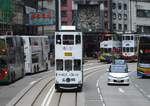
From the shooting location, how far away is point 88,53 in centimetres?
12000

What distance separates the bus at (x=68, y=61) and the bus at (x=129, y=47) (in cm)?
5179

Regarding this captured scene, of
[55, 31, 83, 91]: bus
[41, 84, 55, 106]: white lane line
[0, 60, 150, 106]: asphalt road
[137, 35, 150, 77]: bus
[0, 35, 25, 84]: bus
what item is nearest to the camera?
[41, 84, 55, 106]: white lane line

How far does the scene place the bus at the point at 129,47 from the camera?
86812 mm

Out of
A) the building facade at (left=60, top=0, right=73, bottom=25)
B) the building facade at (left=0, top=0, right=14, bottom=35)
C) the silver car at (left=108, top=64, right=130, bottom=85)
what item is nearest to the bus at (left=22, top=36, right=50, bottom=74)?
the building facade at (left=0, top=0, right=14, bottom=35)

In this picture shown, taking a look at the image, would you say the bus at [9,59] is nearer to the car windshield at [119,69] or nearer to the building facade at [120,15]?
the car windshield at [119,69]

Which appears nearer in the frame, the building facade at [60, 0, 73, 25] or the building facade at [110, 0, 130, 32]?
the building facade at [60, 0, 73, 25]

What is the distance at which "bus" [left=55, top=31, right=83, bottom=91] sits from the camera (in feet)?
116

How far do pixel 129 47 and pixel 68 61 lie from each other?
53.4 m

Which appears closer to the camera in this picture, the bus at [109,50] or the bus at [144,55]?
the bus at [144,55]

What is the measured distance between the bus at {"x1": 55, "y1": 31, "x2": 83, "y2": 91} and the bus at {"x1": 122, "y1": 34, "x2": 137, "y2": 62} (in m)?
51.8

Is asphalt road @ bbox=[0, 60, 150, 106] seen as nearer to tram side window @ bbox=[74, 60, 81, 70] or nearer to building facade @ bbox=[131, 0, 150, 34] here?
tram side window @ bbox=[74, 60, 81, 70]

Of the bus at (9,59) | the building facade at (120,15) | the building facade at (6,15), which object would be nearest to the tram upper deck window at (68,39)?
the bus at (9,59)

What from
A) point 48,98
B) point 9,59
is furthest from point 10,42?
point 48,98

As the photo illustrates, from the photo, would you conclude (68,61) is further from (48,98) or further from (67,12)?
(67,12)
